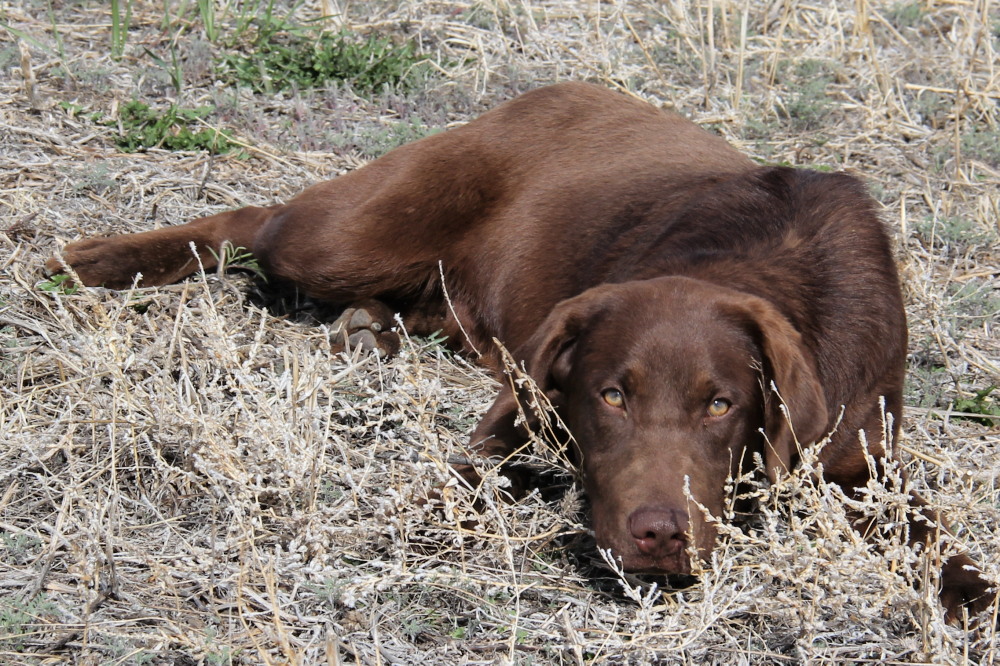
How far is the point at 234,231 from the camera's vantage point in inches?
199

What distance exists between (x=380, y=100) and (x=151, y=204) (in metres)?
1.50

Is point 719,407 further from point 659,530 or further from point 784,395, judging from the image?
point 659,530

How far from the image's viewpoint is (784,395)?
3.21 meters

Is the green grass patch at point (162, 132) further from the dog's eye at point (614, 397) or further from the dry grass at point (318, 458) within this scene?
the dog's eye at point (614, 397)

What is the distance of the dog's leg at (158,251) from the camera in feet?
15.5

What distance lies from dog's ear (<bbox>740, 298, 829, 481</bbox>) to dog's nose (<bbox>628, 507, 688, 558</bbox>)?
0.41 m

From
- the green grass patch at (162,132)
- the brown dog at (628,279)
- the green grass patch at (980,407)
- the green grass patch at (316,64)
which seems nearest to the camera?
the brown dog at (628,279)

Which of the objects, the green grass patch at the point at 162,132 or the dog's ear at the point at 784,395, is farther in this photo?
the green grass patch at the point at 162,132

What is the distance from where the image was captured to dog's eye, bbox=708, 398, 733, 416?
3209 mm

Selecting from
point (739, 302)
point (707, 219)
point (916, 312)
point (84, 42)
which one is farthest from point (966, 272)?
point (84, 42)

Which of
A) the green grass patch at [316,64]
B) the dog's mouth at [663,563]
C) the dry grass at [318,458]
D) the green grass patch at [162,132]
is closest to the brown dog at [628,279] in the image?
the dog's mouth at [663,563]

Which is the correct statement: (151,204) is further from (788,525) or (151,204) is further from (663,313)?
(788,525)

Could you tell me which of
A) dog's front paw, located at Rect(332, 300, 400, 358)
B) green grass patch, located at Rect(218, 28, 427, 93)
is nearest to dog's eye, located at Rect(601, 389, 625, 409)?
dog's front paw, located at Rect(332, 300, 400, 358)

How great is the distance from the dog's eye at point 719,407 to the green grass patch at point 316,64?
3.64m
